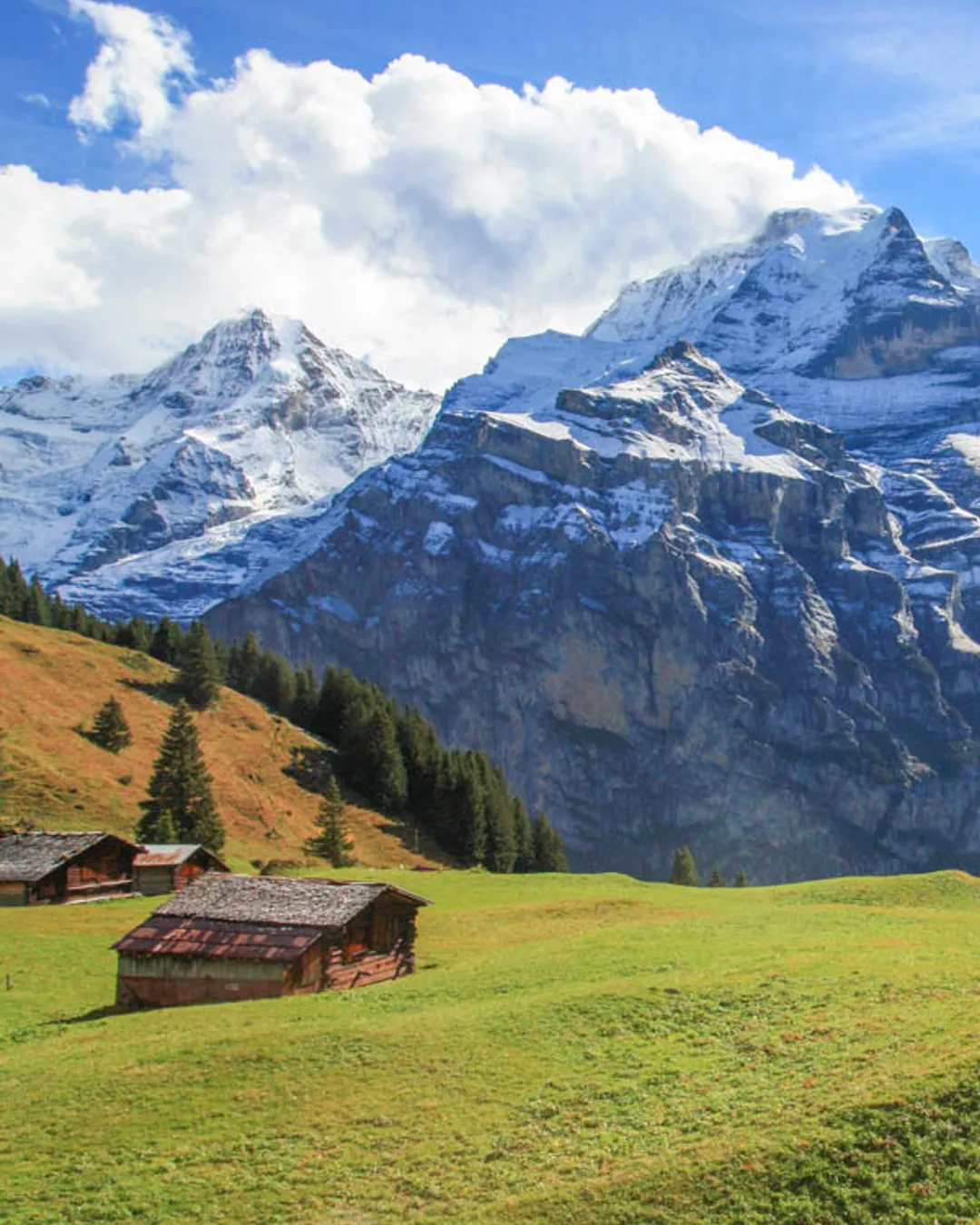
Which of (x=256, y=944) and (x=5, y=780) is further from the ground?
→ (x=5, y=780)

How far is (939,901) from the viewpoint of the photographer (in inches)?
2365

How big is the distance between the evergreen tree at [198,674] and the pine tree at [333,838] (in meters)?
31.7

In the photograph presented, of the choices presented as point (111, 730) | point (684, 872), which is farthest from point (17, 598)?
point (684, 872)

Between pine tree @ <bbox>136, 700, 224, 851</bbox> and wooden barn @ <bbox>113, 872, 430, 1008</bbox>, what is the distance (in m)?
39.1

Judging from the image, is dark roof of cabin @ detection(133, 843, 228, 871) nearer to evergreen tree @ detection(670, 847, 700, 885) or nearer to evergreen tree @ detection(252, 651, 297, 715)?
evergreen tree @ detection(252, 651, 297, 715)

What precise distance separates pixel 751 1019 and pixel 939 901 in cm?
3524

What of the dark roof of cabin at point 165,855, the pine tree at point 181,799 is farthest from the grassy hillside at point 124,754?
the dark roof of cabin at point 165,855

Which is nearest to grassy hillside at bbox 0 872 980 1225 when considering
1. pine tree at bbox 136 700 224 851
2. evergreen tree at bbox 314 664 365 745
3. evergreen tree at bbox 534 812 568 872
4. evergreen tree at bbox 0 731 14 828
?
pine tree at bbox 136 700 224 851

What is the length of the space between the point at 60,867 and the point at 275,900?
1068 inches

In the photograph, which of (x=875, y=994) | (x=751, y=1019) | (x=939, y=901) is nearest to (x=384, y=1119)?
(x=751, y=1019)

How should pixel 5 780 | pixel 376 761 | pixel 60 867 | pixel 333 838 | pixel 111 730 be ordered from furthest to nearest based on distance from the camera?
pixel 376 761 < pixel 111 730 < pixel 333 838 < pixel 5 780 < pixel 60 867

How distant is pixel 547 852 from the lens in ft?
405

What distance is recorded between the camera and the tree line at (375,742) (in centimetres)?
11325

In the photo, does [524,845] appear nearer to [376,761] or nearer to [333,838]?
[376,761]
